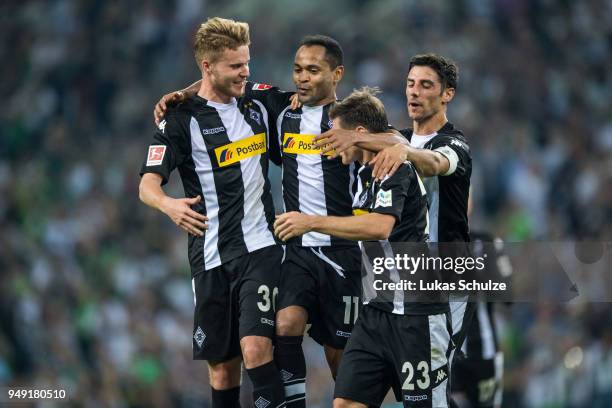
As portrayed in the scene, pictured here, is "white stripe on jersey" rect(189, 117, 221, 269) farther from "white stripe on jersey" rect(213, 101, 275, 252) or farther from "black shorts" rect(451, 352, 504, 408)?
"black shorts" rect(451, 352, 504, 408)

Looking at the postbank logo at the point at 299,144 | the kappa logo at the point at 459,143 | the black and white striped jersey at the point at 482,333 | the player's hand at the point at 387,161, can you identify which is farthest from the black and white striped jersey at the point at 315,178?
the black and white striped jersey at the point at 482,333

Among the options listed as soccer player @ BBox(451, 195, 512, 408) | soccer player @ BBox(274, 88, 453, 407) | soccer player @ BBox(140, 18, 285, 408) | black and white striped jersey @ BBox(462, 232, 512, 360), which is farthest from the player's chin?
soccer player @ BBox(451, 195, 512, 408)

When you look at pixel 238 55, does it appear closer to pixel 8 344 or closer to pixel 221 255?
pixel 221 255

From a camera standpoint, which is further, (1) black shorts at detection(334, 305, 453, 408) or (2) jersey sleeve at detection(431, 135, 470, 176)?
(2) jersey sleeve at detection(431, 135, 470, 176)

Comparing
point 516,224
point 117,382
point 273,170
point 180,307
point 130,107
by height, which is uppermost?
point 130,107

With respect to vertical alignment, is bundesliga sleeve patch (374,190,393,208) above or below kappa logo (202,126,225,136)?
below

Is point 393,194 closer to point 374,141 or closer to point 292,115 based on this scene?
point 374,141

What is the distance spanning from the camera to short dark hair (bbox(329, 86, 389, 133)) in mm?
5402

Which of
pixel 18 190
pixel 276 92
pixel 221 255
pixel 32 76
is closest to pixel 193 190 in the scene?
pixel 221 255

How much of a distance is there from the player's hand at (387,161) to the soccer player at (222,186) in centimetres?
107

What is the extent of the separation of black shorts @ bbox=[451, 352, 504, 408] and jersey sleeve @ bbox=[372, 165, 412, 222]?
310cm

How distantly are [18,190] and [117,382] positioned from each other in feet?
9.33

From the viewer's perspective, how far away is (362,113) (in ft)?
17.7

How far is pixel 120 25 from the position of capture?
1302 centimetres
